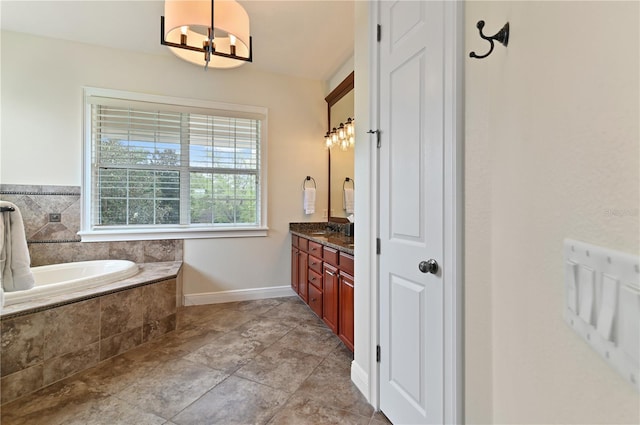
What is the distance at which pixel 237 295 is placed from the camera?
3.56 m

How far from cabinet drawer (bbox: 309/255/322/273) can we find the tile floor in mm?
582

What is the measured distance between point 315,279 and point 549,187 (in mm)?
2541

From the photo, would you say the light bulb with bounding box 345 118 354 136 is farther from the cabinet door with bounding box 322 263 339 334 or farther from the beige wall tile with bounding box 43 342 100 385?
the beige wall tile with bounding box 43 342 100 385

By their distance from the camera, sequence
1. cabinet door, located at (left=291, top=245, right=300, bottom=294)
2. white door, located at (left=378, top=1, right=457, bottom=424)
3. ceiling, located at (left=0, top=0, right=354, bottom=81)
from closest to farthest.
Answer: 1. white door, located at (left=378, top=1, right=457, bottom=424)
2. ceiling, located at (left=0, top=0, right=354, bottom=81)
3. cabinet door, located at (left=291, top=245, right=300, bottom=294)

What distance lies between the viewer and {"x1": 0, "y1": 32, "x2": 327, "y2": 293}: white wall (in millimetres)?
2867

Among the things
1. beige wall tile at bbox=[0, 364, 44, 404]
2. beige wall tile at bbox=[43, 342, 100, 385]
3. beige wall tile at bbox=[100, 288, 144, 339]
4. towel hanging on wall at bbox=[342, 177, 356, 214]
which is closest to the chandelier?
towel hanging on wall at bbox=[342, 177, 356, 214]

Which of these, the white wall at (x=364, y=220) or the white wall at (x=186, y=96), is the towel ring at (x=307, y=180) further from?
the white wall at (x=364, y=220)

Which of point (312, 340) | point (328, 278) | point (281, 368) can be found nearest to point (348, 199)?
point (328, 278)

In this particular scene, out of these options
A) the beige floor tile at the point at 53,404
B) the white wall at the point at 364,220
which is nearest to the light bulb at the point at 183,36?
the white wall at the point at 364,220

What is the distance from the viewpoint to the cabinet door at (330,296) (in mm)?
2429

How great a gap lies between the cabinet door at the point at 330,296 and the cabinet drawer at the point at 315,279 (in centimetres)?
11

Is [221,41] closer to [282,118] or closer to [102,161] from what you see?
Result: [282,118]

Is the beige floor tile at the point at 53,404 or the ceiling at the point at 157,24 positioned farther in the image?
the ceiling at the point at 157,24

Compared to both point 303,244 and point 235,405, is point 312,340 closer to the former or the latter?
point 235,405
